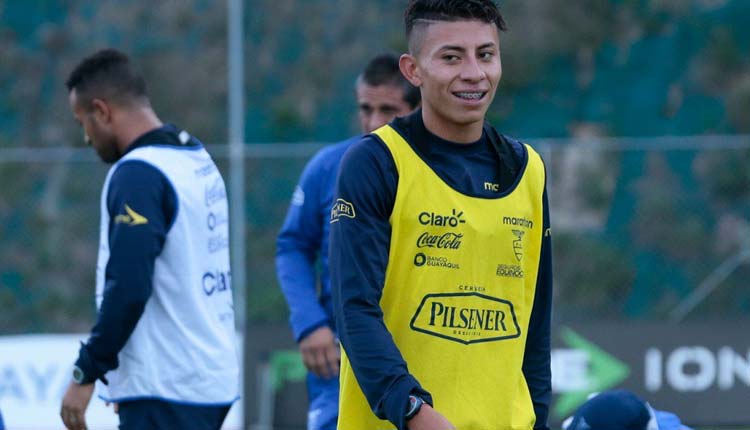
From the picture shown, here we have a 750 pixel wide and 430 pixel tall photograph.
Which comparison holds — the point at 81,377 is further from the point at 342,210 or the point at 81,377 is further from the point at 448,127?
the point at 448,127

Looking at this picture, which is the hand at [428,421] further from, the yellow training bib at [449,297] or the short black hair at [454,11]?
the short black hair at [454,11]

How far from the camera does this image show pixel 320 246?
6016mm

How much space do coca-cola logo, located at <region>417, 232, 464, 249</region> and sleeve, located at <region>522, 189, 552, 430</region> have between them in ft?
1.26

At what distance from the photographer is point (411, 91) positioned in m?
5.93

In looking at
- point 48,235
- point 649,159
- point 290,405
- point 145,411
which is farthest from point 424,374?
point 48,235

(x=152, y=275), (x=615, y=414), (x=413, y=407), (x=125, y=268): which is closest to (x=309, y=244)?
(x=152, y=275)

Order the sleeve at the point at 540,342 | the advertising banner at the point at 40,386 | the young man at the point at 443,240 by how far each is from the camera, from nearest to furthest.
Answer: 1. the young man at the point at 443,240
2. the sleeve at the point at 540,342
3. the advertising banner at the point at 40,386

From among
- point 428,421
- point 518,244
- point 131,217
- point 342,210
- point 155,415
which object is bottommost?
point 155,415

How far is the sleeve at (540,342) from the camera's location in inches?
152

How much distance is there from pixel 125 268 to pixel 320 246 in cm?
134

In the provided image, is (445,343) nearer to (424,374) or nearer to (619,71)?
(424,374)

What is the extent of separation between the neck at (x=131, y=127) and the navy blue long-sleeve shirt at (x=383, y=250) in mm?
1838

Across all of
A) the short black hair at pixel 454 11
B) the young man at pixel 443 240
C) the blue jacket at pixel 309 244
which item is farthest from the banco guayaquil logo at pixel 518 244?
the blue jacket at pixel 309 244

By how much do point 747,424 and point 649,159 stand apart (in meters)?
4.49
